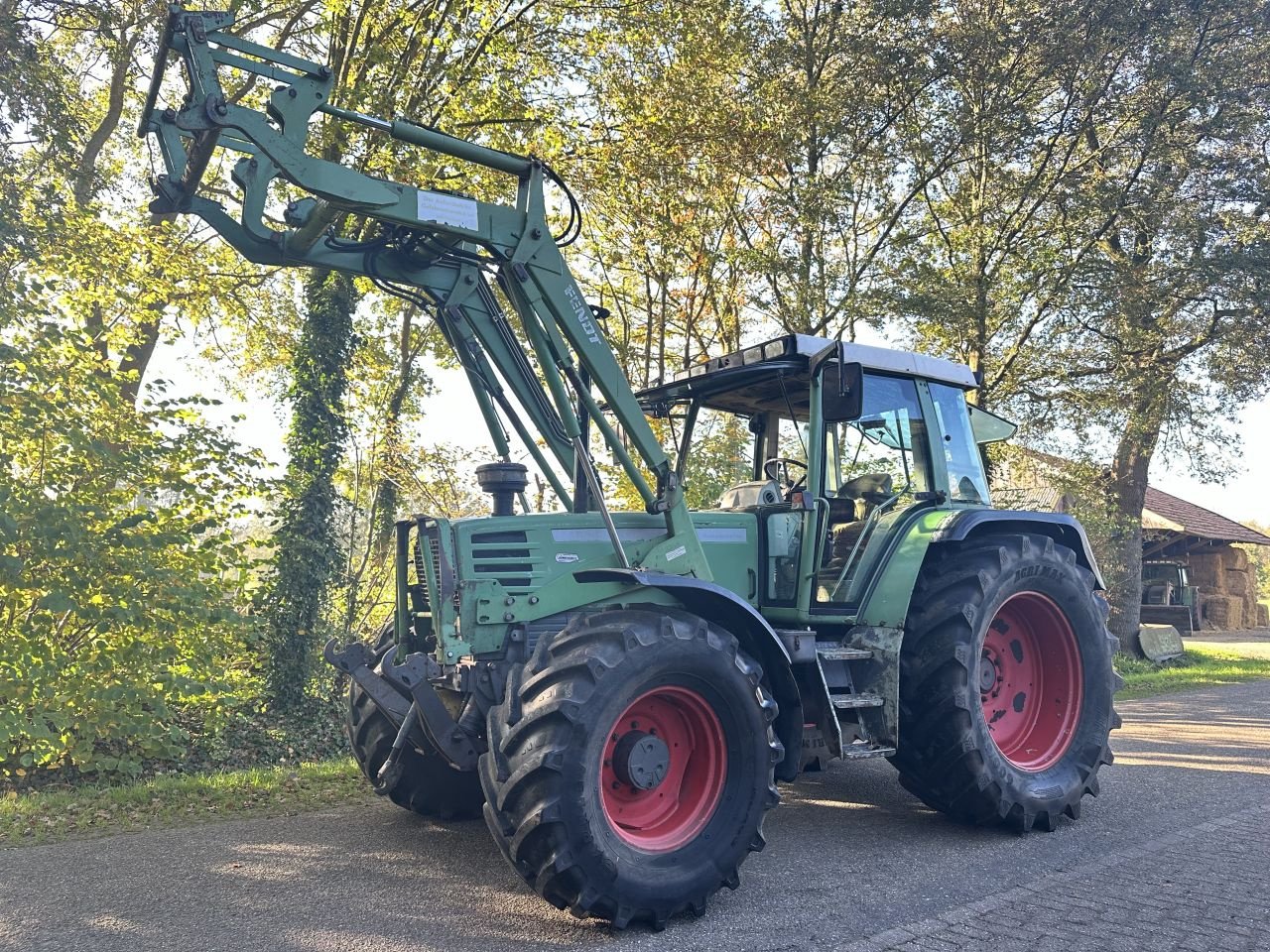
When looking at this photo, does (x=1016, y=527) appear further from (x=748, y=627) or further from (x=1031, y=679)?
(x=748, y=627)

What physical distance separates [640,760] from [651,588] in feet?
Result: 2.77

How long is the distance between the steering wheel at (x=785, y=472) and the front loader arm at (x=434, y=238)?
1.34 m

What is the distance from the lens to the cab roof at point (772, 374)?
5.90 m

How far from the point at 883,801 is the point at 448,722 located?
3331mm

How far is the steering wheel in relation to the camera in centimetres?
620

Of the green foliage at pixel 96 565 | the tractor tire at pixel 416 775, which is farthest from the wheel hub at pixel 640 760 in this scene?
the green foliage at pixel 96 565

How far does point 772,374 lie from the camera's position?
6023mm

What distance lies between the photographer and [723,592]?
452cm

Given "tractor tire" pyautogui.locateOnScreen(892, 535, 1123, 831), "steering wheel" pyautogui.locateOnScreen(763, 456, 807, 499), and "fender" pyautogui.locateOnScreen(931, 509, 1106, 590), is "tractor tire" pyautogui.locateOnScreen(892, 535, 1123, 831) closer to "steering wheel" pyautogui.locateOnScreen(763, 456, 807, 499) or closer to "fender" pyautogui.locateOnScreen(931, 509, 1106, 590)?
"fender" pyautogui.locateOnScreen(931, 509, 1106, 590)

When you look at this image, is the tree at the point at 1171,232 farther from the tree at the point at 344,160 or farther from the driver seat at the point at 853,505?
the driver seat at the point at 853,505

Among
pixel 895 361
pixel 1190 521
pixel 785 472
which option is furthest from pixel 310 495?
pixel 1190 521

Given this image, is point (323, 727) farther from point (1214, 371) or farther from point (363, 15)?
point (1214, 371)

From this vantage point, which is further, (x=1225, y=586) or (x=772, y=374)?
(x=1225, y=586)

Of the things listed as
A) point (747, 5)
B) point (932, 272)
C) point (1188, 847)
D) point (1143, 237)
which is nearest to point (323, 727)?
point (1188, 847)
